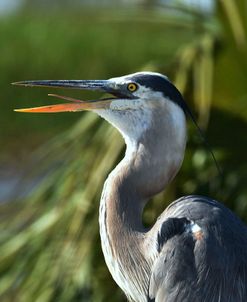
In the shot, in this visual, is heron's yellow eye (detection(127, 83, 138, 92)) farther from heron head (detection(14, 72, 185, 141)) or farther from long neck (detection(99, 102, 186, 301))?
long neck (detection(99, 102, 186, 301))

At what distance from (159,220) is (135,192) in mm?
128

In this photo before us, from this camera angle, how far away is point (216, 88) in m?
5.99

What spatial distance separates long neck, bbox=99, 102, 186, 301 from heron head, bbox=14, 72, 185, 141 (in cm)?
4

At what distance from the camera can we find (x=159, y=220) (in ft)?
12.7

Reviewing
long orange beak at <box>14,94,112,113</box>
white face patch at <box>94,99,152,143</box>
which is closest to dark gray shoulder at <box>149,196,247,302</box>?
white face patch at <box>94,99,152,143</box>

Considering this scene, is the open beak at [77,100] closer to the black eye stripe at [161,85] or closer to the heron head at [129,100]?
the heron head at [129,100]

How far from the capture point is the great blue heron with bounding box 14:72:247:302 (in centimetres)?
371

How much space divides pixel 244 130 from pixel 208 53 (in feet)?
1.64

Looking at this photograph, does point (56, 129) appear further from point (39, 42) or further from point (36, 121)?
point (39, 42)

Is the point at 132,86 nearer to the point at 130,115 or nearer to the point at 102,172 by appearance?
the point at 130,115

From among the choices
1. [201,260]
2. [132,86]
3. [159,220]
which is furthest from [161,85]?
[201,260]

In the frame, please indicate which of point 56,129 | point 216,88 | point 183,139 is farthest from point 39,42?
point 183,139

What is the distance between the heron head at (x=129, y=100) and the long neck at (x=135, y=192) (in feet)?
0.12

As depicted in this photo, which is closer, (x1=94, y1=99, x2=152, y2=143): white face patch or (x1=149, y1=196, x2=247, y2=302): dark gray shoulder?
A: (x1=149, y1=196, x2=247, y2=302): dark gray shoulder
